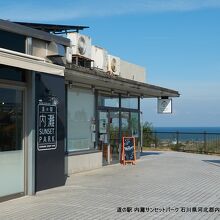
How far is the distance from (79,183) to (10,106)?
3508mm

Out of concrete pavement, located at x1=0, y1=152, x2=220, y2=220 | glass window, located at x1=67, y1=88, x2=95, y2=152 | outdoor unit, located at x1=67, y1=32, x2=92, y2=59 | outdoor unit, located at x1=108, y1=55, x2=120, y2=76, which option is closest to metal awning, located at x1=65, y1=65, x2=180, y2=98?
glass window, located at x1=67, y1=88, x2=95, y2=152

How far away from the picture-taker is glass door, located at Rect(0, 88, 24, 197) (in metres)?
10.3

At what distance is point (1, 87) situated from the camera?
10.2 meters

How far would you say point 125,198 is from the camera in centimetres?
1073

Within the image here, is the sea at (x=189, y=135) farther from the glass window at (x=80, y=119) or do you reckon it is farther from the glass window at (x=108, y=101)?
the glass window at (x=80, y=119)

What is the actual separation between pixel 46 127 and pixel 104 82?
4569 millimetres

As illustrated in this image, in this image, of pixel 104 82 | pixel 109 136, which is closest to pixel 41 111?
pixel 104 82

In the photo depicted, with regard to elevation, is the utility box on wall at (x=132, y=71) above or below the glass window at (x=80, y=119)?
above

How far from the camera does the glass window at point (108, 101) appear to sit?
A: 58.6 ft

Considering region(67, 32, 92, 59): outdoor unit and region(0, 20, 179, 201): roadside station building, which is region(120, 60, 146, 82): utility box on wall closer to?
region(67, 32, 92, 59): outdoor unit

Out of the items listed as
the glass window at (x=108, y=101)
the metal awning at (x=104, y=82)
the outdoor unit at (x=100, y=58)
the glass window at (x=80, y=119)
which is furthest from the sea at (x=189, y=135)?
the glass window at (x=80, y=119)

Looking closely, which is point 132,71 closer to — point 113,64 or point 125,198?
point 113,64

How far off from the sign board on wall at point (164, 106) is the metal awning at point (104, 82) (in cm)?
103

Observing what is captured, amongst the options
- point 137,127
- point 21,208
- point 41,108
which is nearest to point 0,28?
point 41,108
